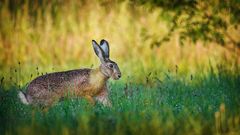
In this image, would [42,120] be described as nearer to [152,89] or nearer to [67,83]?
[67,83]

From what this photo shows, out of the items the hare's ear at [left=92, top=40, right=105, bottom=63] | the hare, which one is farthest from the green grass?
the hare's ear at [left=92, top=40, right=105, bottom=63]

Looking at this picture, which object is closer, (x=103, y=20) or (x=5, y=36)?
(x=5, y=36)

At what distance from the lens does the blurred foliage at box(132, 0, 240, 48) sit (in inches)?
310

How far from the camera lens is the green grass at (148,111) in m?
5.14

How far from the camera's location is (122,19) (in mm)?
9969

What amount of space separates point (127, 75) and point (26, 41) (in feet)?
6.48

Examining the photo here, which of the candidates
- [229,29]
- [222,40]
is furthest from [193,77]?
[229,29]

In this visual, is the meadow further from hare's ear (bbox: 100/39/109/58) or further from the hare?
hare's ear (bbox: 100/39/109/58)

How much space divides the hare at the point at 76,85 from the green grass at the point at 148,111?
0.39 ft

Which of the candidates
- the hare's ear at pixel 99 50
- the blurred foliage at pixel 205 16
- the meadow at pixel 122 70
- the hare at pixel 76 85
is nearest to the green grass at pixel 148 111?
the meadow at pixel 122 70

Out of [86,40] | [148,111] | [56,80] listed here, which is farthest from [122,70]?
[148,111]

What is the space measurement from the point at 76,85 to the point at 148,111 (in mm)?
1221

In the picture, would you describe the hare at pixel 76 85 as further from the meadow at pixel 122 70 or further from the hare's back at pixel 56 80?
the meadow at pixel 122 70

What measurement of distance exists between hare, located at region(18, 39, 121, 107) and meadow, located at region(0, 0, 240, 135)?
12 centimetres
